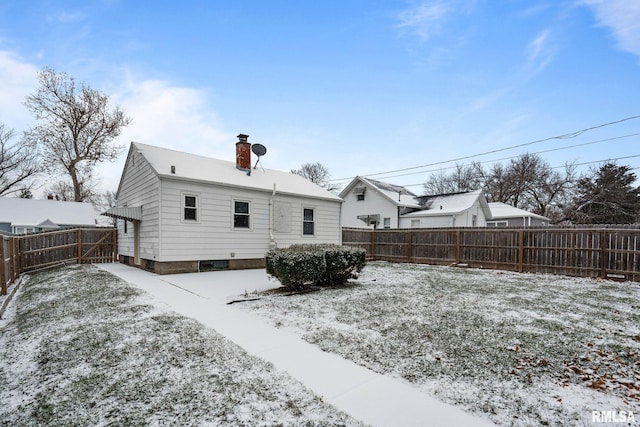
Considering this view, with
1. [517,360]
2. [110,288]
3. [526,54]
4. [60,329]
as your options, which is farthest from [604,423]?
[526,54]

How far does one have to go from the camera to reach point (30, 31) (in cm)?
889

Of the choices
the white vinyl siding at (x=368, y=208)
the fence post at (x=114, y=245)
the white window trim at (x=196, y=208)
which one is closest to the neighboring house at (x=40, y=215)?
the fence post at (x=114, y=245)

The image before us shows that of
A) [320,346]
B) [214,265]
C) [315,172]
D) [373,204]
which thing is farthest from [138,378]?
[315,172]

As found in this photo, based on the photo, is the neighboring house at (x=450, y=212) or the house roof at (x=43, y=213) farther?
the house roof at (x=43, y=213)

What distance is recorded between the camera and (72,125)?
918 inches

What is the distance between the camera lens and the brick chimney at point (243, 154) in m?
13.1

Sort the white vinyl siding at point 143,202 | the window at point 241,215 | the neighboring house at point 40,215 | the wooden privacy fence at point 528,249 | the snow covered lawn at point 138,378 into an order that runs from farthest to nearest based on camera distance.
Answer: the neighboring house at point 40,215, the window at point 241,215, the white vinyl siding at point 143,202, the wooden privacy fence at point 528,249, the snow covered lawn at point 138,378

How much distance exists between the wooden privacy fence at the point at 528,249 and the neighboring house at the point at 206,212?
422 cm

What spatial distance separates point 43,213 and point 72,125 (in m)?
7.24

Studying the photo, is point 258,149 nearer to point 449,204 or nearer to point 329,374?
point 329,374

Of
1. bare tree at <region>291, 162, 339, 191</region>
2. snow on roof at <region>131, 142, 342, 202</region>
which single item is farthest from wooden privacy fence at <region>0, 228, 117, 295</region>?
bare tree at <region>291, 162, 339, 191</region>

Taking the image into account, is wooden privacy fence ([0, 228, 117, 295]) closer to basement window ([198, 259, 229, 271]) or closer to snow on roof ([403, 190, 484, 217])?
basement window ([198, 259, 229, 271])

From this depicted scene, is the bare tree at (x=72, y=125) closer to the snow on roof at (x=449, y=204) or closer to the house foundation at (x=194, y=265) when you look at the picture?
the house foundation at (x=194, y=265)

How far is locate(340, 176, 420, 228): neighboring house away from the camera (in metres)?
21.8
